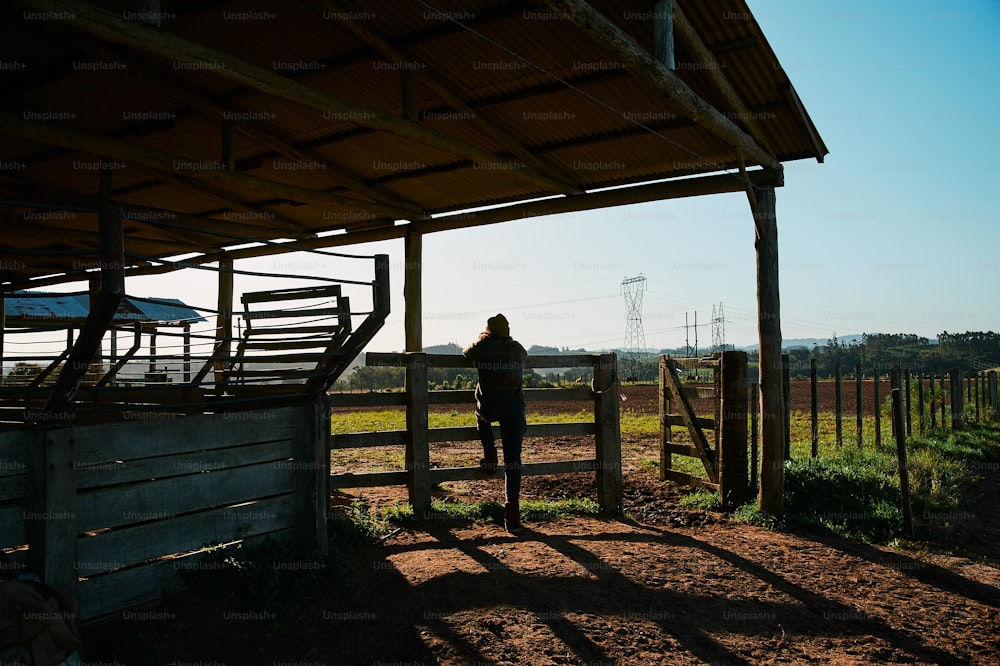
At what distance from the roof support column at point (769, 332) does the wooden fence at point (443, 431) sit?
1709mm

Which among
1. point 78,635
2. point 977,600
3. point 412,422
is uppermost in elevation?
point 412,422

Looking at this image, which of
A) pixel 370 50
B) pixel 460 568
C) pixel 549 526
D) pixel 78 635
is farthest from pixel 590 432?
pixel 78 635

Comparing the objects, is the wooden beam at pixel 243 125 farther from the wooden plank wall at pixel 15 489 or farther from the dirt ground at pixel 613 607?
the dirt ground at pixel 613 607

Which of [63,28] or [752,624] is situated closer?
[752,624]

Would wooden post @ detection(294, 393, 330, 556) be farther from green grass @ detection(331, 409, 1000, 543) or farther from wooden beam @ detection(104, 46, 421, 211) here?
wooden beam @ detection(104, 46, 421, 211)

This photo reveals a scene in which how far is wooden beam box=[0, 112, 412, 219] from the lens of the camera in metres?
6.36

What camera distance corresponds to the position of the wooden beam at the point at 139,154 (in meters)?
6.36

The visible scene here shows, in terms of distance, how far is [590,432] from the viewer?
303 inches

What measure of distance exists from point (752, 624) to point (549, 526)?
2599mm

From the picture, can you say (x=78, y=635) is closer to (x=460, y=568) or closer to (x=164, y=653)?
(x=164, y=653)

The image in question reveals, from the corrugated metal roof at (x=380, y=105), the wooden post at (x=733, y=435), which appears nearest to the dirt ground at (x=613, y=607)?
the wooden post at (x=733, y=435)

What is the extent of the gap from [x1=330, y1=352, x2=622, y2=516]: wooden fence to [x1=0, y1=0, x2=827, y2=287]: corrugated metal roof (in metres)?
2.39

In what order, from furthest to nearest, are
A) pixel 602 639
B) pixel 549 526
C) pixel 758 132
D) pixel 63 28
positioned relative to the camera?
pixel 758 132 → pixel 549 526 → pixel 63 28 → pixel 602 639

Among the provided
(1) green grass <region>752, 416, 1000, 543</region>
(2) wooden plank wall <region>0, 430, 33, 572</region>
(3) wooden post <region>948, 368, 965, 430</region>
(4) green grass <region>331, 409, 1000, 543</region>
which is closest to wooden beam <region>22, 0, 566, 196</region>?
(2) wooden plank wall <region>0, 430, 33, 572</region>
